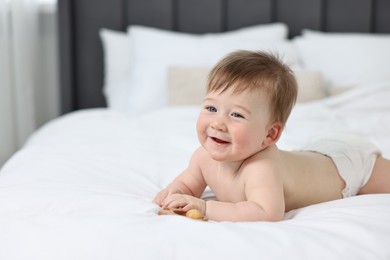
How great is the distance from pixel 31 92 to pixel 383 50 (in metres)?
1.59

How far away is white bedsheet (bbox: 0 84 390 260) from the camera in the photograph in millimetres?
886

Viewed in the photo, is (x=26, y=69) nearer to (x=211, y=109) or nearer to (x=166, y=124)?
(x=166, y=124)

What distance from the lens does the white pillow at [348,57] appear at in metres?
2.57

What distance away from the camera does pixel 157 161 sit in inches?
62.1

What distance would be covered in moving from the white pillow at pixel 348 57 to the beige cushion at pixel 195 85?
0.16m

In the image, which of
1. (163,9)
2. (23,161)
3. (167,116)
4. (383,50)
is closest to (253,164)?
(23,161)

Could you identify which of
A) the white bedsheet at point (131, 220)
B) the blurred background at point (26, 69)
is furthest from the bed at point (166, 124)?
the blurred background at point (26, 69)

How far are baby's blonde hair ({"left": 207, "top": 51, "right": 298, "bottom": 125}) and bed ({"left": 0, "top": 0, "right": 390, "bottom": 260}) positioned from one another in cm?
22

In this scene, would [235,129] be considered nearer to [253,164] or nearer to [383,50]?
[253,164]

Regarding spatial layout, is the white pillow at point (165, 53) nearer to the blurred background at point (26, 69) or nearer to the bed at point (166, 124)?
the bed at point (166, 124)

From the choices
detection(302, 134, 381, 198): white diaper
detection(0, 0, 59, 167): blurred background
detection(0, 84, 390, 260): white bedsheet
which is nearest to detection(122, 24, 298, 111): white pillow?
detection(0, 0, 59, 167): blurred background

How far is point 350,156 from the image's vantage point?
1.35 m

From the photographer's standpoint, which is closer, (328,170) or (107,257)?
(107,257)

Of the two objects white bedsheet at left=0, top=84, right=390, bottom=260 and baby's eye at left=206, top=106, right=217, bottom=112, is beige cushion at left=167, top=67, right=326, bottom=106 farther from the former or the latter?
baby's eye at left=206, top=106, right=217, bottom=112
